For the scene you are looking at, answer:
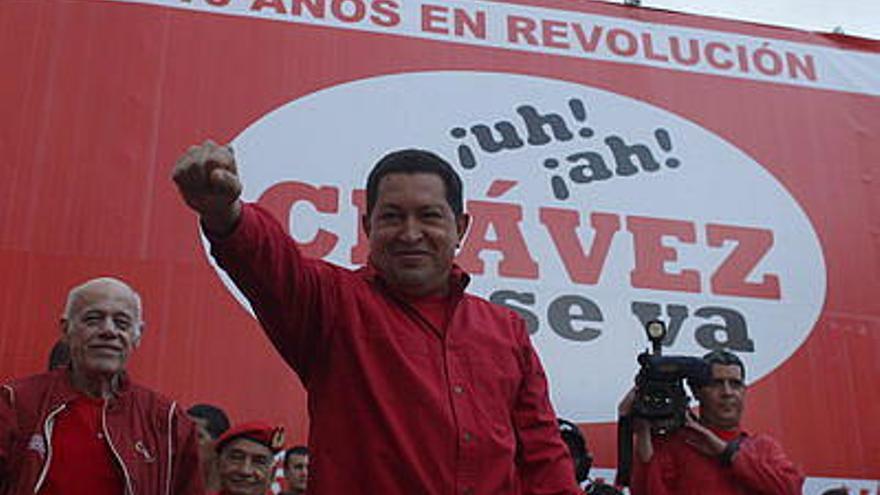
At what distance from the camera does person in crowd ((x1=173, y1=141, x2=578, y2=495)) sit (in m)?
1.05

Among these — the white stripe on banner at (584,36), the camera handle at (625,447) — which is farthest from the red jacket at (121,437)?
the white stripe on banner at (584,36)

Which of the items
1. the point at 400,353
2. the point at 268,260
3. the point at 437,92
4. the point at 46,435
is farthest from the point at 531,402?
the point at 437,92

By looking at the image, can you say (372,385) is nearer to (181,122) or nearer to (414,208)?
(414,208)

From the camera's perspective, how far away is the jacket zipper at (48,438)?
1696 mm

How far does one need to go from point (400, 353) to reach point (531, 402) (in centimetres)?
20

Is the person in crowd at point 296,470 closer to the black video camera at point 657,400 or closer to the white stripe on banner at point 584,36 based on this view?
the black video camera at point 657,400

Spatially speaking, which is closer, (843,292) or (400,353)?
(400,353)

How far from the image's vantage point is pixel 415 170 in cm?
122

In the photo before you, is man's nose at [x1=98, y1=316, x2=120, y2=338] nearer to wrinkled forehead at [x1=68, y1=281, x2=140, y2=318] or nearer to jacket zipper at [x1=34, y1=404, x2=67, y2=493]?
wrinkled forehead at [x1=68, y1=281, x2=140, y2=318]

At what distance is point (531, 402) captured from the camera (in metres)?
1.22

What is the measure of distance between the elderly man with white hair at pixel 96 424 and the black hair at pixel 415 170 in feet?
2.82

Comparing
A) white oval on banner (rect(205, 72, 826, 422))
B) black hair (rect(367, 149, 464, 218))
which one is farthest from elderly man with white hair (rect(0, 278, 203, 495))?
white oval on banner (rect(205, 72, 826, 422))

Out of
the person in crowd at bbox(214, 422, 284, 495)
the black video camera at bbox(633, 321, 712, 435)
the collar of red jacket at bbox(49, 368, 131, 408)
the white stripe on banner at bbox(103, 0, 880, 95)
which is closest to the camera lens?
the collar of red jacket at bbox(49, 368, 131, 408)

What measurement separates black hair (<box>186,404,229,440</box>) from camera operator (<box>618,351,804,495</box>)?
1161 mm
